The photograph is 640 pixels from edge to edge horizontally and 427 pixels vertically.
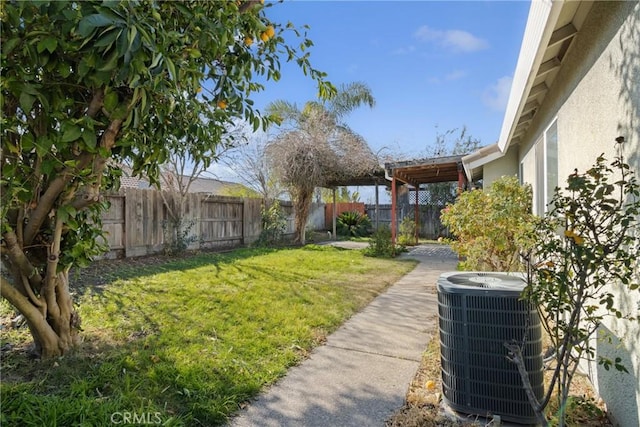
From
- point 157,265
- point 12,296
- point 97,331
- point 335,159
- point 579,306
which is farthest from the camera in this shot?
point 335,159

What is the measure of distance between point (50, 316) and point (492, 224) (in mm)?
4968

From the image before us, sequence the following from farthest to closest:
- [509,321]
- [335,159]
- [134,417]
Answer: [335,159] → [509,321] → [134,417]

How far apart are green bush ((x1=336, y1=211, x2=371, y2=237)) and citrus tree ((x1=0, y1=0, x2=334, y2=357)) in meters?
15.6

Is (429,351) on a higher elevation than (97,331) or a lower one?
lower

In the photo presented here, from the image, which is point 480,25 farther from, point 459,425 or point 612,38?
point 459,425

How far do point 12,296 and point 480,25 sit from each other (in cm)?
613

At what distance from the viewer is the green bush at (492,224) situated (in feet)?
15.5

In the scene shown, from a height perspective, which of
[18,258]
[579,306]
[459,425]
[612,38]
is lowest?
[459,425]

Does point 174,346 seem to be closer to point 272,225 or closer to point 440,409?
point 440,409

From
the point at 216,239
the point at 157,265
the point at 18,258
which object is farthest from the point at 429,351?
the point at 216,239

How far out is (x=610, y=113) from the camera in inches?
92.4

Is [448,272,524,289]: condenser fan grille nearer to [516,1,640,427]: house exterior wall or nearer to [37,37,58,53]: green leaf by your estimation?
[516,1,640,427]: house exterior wall

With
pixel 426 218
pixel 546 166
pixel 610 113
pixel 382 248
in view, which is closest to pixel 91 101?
pixel 610 113

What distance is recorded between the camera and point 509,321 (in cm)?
228
